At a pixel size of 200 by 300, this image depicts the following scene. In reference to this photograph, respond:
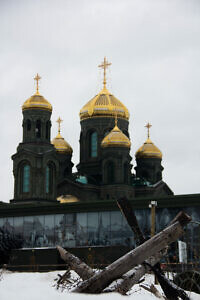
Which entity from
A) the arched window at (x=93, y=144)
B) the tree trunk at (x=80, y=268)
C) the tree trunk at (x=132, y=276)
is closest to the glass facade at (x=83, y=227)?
the arched window at (x=93, y=144)

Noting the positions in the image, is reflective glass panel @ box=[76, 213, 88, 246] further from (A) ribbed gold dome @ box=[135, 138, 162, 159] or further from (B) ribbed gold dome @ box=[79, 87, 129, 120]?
(A) ribbed gold dome @ box=[135, 138, 162, 159]

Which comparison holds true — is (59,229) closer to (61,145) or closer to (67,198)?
(67,198)

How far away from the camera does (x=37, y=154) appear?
63.3 m

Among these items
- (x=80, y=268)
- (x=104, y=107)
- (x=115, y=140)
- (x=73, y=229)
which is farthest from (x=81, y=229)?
(x=80, y=268)

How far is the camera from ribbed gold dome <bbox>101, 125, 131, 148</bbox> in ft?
220

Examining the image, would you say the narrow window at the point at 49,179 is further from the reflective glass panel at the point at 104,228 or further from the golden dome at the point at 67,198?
the reflective glass panel at the point at 104,228

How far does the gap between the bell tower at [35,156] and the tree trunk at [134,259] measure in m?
48.4

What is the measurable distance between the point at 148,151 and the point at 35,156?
52.6 feet

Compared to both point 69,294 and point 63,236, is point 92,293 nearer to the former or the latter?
point 69,294

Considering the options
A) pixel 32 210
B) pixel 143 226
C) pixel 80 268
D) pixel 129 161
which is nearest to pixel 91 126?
pixel 129 161

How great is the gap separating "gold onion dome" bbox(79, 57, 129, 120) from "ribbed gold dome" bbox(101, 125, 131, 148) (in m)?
4.65

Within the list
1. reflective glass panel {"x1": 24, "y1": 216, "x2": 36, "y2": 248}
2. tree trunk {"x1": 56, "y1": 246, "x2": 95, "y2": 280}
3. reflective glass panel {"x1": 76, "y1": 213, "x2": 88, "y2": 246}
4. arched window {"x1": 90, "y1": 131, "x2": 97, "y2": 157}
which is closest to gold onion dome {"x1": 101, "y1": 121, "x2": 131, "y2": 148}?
arched window {"x1": 90, "y1": 131, "x2": 97, "y2": 157}

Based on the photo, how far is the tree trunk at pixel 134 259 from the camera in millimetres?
14242

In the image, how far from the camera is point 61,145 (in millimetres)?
74812
